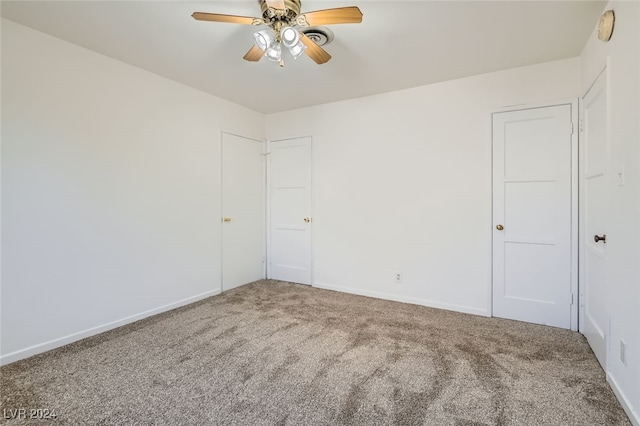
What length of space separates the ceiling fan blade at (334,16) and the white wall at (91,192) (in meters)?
2.12

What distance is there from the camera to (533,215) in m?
2.88

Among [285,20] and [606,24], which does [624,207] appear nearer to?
[606,24]

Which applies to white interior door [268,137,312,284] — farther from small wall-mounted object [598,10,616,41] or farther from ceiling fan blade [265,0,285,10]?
small wall-mounted object [598,10,616,41]

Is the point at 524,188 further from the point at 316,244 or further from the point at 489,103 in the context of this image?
the point at 316,244

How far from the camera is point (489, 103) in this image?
3.04m

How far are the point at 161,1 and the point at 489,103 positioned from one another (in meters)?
3.05

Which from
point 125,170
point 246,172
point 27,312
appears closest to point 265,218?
point 246,172

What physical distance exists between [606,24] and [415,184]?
193cm

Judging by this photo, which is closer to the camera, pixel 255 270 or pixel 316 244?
pixel 316 244

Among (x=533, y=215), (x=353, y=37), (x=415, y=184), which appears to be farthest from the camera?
(x=415, y=184)

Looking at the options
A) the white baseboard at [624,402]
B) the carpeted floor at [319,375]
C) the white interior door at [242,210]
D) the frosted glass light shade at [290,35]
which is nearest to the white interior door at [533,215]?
the carpeted floor at [319,375]

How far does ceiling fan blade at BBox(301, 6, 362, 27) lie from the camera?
1729mm

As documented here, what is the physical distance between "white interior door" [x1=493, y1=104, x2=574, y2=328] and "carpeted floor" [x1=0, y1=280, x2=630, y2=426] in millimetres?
271

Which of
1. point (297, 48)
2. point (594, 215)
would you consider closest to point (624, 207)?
point (594, 215)
